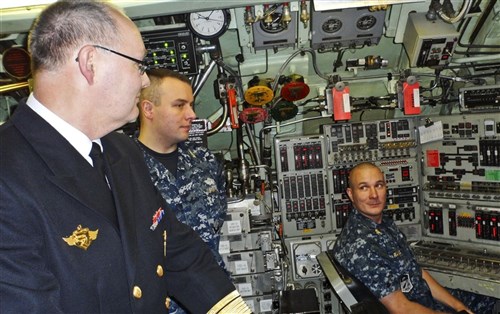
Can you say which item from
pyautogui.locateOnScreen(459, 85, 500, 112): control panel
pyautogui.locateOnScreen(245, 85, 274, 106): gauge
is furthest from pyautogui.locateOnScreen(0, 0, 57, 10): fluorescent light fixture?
pyautogui.locateOnScreen(459, 85, 500, 112): control panel

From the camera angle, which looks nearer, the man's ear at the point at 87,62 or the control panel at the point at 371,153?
the man's ear at the point at 87,62

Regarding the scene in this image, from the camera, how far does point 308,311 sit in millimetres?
3270

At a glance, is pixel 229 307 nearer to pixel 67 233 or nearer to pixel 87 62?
pixel 67 233

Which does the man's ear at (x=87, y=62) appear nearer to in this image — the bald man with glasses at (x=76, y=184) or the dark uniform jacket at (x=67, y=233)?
the bald man with glasses at (x=76, y=184)

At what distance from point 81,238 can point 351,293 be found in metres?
2.08

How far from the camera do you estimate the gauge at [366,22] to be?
12.3ft

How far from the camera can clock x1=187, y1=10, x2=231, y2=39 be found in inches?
142

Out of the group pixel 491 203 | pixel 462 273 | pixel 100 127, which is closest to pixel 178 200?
pixel 100 127

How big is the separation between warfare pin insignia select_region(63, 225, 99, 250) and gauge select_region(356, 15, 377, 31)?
10.7 feet

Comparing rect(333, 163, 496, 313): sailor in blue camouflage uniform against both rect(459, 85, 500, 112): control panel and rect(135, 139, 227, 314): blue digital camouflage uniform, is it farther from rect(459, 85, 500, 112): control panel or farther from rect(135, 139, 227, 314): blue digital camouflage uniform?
rect(459, 85, 500, 112): control panel

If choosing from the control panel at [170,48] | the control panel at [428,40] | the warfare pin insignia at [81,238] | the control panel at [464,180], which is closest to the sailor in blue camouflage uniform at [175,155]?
the control panel at [170,48]

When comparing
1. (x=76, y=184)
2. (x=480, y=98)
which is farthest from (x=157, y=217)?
(x=480, y=98)

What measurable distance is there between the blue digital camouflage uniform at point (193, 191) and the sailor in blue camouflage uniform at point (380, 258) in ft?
3.10

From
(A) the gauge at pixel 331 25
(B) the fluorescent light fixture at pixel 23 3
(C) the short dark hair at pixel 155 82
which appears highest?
(A) the gauge at pixel 331 25
